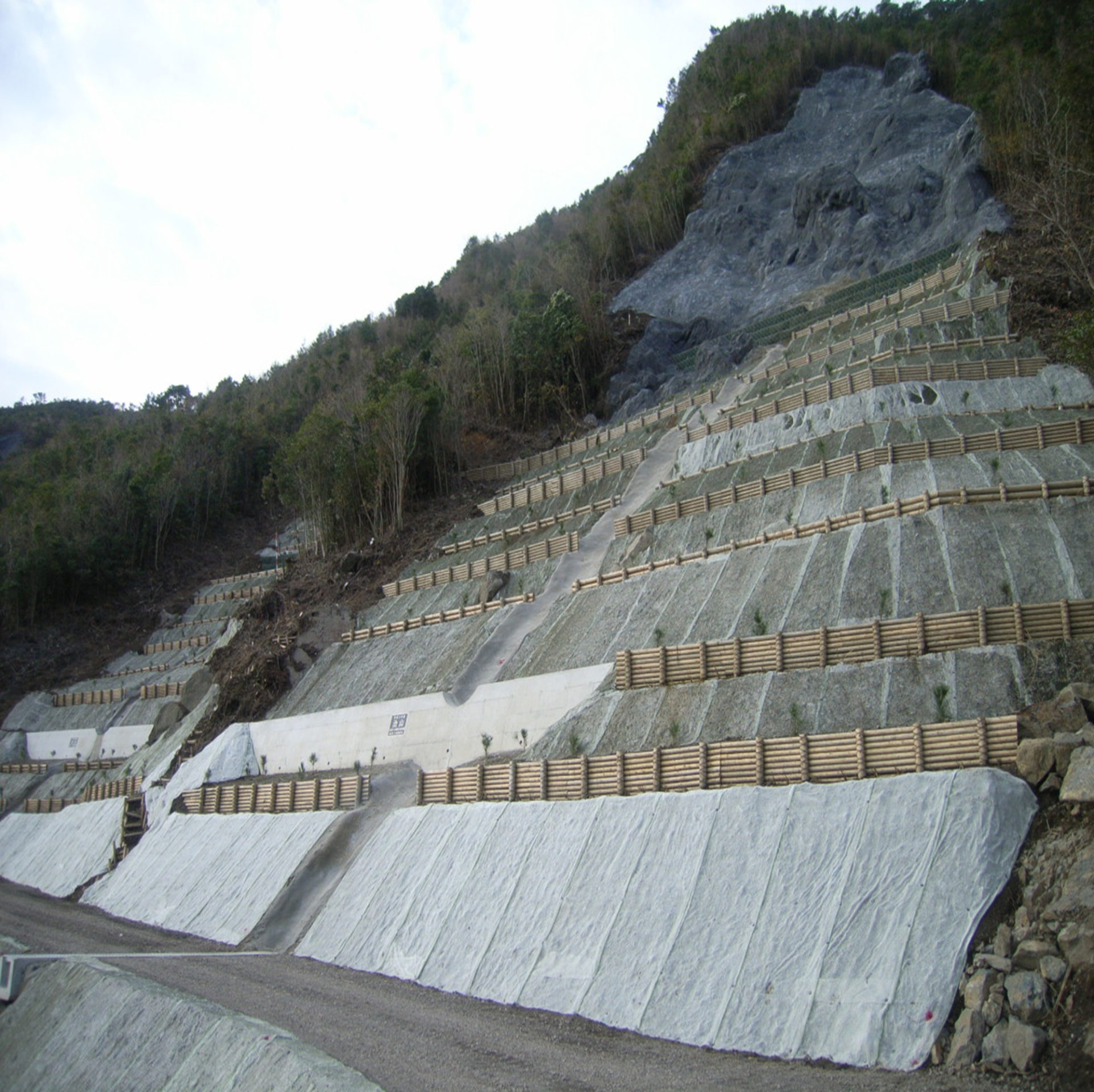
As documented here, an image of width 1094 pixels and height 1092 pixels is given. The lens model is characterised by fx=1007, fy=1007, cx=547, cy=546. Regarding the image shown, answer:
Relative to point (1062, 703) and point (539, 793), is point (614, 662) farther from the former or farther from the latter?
point (1062, 703)

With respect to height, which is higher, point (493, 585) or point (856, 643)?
point (856, 643)

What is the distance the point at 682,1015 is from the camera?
12.5 m

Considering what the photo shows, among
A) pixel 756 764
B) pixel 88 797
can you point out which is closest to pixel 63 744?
pixel 88 797

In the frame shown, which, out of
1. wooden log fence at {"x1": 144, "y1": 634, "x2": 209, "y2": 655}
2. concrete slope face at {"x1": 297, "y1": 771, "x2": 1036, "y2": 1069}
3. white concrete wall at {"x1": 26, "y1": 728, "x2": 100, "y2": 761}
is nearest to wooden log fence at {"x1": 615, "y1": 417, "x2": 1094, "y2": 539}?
concrete slope face at {"x1": 297, "y1": 771, "x2": 1036, "y2": 1069}

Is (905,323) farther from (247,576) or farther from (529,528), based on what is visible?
(247,576)

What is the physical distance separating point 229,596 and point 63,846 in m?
22.4

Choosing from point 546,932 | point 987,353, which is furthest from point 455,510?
point 546,932

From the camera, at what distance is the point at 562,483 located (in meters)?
41.4

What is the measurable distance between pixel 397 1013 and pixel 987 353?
27006mm

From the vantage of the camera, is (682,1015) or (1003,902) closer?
(1003,902)

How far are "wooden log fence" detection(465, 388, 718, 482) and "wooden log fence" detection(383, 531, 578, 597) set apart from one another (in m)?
14.0

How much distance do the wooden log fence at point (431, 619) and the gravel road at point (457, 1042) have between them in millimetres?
12980

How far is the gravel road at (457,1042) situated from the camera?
1093 cm

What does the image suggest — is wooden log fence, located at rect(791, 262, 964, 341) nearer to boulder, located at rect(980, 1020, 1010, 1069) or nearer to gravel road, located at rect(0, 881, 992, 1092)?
gravel road, located at rect(0, 881, 992, 1092)
